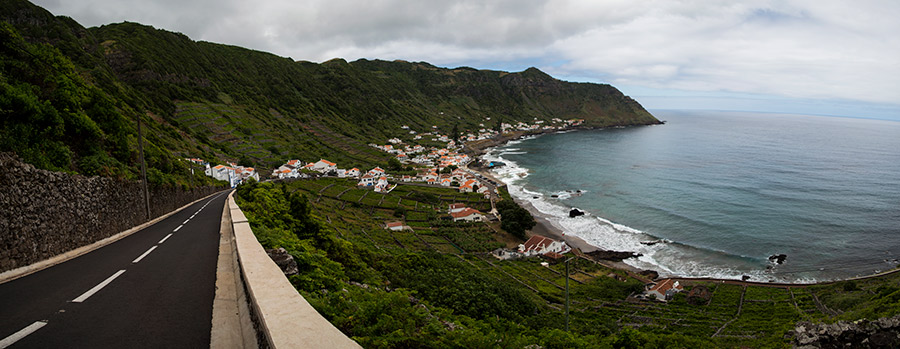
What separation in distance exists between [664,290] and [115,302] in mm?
35292

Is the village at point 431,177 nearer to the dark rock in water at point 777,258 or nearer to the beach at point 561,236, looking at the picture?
the beach at point 561,236

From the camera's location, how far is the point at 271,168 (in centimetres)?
7581

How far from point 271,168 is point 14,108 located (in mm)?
68795

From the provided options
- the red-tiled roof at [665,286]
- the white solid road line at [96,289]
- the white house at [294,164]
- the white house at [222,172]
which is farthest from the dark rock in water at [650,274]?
the white house at [294,164]

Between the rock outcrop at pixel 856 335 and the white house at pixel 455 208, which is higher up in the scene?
the white house at pixel 455 208

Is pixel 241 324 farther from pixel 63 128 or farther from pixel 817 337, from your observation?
pixel 817 337

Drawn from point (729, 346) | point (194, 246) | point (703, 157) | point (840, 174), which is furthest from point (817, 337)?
point (703, 157)

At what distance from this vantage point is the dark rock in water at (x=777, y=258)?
40231mm

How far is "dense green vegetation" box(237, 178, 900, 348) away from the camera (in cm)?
736

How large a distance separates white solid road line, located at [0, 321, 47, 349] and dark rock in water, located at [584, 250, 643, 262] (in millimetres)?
44110

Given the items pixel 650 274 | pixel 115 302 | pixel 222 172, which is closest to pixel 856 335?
pixel 650 274

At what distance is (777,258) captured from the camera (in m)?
40.8

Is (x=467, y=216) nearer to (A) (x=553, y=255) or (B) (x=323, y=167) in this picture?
(A) (x=553, y=255)

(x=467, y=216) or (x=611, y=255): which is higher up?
(x=467, y=216)
